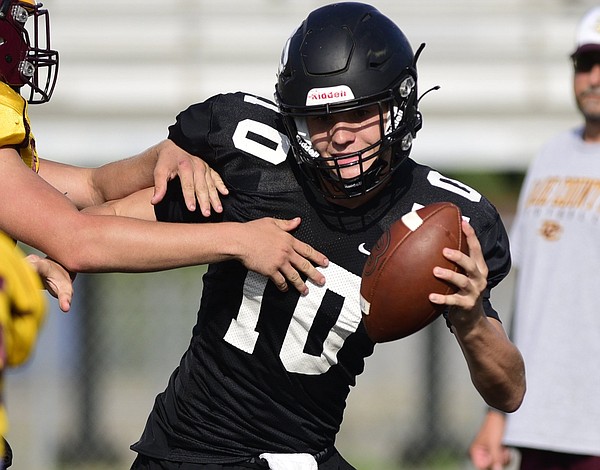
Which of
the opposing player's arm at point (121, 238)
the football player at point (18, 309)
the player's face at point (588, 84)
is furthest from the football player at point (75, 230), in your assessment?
the player's face at point (588, 84)

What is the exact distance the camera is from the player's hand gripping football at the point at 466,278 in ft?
7.96

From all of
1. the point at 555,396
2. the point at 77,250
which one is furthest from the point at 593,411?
the point at 77,250

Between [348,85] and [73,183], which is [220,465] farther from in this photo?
[348,85]

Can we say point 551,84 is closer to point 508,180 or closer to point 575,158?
point 508,180

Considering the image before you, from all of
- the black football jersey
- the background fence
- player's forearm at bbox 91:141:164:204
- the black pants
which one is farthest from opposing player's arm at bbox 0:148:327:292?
the background fence

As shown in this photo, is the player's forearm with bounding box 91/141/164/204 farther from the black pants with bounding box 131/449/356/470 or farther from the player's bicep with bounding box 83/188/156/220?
the black pants with bounding box 131/449/356/470

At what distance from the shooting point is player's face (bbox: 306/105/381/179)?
8.65 feet

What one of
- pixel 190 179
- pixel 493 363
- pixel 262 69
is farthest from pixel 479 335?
pixel 262 69

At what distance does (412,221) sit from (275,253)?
1.13 ft

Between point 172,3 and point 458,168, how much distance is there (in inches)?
117

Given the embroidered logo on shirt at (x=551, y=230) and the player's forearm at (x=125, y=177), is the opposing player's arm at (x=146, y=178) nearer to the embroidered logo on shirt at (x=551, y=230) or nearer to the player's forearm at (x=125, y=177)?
the player's forearm at (x=125, y=177)

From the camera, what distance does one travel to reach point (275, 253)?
2607mm

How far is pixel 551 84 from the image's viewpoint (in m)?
9.55

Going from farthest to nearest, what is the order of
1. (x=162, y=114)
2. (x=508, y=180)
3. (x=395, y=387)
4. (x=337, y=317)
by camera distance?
1. (x=508, y=180)
2. (x=162, y=114)
3. (x=395, y=387)
4. (x=337, y=317)
